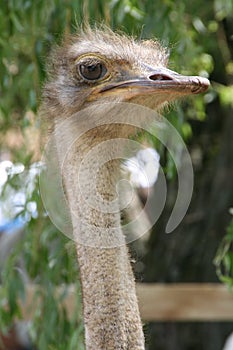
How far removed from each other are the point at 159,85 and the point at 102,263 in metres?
0.42

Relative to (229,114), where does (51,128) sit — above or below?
below

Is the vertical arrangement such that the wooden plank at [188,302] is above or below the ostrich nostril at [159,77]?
below

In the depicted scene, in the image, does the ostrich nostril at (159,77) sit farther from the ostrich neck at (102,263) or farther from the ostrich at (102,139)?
the ostrich neck at (102,263)

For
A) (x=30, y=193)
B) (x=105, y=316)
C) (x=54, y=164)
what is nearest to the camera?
(x=105, y=316)

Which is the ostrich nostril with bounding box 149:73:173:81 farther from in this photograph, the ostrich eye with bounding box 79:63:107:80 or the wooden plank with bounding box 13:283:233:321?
the wooden plank with bounding box 13:283:233:321

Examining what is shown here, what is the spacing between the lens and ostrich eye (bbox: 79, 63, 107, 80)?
254cm

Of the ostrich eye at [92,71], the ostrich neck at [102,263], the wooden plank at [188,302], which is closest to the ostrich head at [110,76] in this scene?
the ostrich eye at [92,71]

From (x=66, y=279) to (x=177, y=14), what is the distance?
43.3 inches

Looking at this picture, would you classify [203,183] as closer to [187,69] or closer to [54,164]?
[187,69]

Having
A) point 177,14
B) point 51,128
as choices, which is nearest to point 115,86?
point 51,128

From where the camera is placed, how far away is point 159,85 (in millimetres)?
2395

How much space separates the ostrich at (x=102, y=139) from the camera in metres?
2.41

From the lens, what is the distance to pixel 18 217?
4.00m

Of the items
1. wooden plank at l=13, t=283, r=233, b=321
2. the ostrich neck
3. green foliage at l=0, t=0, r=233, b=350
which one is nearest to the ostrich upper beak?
the ostrich neck
